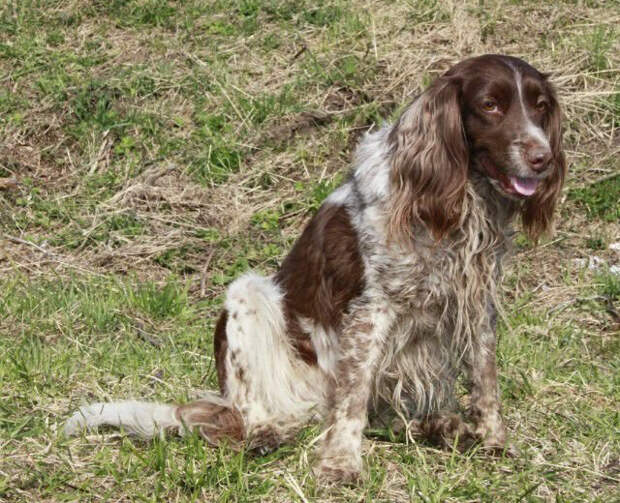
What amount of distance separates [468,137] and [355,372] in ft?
3.13

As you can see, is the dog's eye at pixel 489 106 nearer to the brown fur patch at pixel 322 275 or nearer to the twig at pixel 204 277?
the brown fur patch at pixel 322 275

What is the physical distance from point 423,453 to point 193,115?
4.02 meters

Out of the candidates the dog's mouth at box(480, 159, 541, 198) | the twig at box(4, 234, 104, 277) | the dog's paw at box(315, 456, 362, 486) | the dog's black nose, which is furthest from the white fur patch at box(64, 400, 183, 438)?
the twig at box(4, 234, 104, 277)

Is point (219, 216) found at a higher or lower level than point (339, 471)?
higher

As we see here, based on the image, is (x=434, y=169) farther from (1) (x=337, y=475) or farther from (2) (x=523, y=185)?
(1) (x=337, y=475)

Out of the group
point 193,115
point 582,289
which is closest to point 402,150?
point 582,289

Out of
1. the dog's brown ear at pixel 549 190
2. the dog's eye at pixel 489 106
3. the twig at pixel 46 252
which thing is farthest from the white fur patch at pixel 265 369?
the twig at pixel 46 252

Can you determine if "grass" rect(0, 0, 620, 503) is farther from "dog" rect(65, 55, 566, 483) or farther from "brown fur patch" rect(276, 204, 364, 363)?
"brown fur patch" rect(276, 204, 364, 363)

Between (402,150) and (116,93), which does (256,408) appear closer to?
(402,150)

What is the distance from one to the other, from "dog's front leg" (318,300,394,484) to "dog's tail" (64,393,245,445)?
1.35ft

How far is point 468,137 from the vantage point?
12.6ft

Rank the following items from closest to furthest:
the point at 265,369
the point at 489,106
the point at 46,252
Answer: the point at 489,106 < the point at 265,369 < the point at 46,252

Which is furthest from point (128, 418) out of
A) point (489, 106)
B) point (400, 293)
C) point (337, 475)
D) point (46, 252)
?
point (46, 252)

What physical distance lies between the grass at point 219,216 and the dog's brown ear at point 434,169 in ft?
2.83
